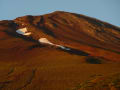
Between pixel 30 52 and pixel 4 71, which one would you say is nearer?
pixel 4 71

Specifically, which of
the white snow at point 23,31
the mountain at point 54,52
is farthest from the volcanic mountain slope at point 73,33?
the white snow at point 23,31

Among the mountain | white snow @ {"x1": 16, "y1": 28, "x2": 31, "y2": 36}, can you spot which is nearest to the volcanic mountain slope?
the mountain

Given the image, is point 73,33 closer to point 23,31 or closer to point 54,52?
point 23,31

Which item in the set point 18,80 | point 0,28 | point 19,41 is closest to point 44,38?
point 19,41

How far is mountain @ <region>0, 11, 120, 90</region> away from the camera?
2966 centimetres

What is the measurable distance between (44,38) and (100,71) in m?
28.8

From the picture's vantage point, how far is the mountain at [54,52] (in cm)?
2966

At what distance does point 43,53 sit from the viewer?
4422 cm

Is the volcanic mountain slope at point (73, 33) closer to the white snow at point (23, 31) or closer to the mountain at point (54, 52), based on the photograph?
the mountain at point (54, 52)

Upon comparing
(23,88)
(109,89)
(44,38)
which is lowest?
(44,38)

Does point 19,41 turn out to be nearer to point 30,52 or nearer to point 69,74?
point 30,52

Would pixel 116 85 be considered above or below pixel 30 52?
above

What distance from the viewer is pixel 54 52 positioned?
44750 mm

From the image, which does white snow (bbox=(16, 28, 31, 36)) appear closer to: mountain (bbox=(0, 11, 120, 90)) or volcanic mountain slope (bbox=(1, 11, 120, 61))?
mountain (bbox=(0, 11, 120, 90))
